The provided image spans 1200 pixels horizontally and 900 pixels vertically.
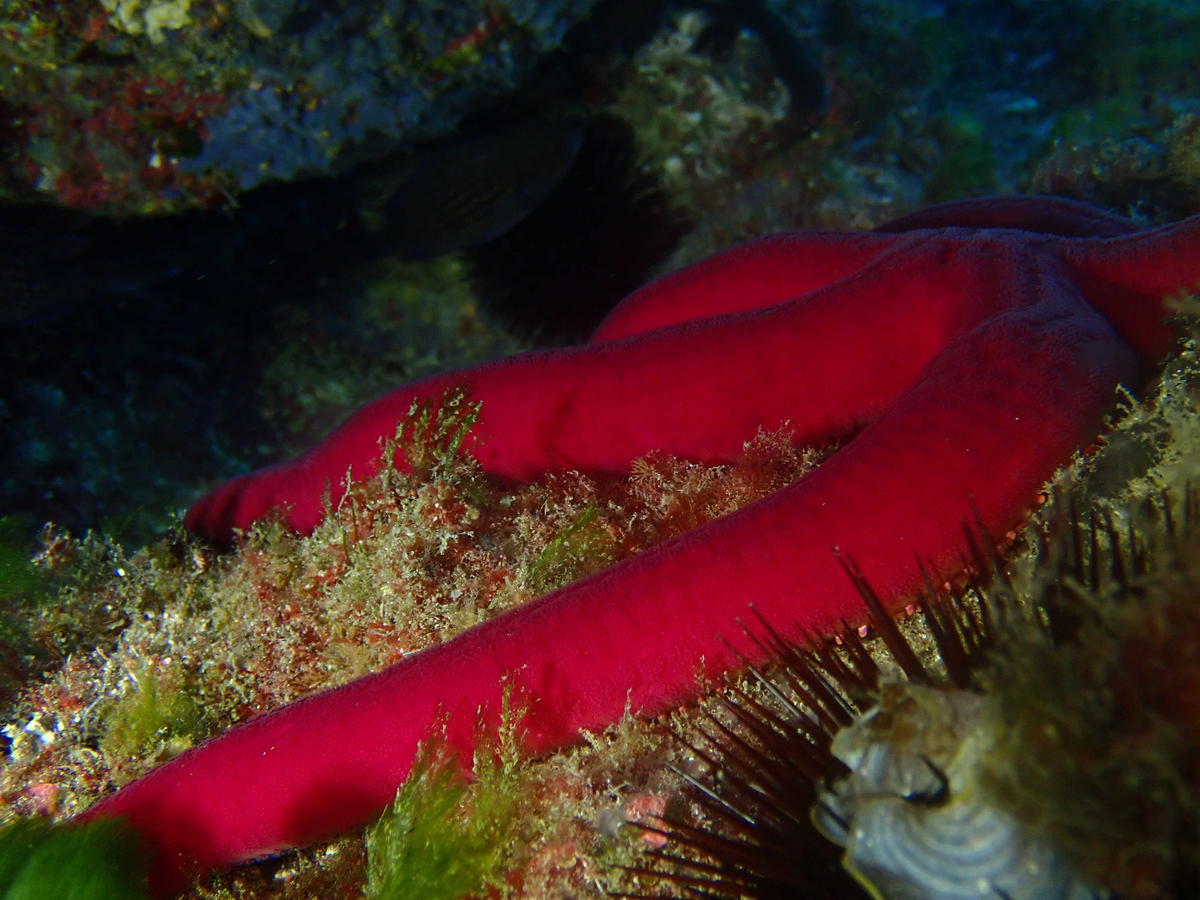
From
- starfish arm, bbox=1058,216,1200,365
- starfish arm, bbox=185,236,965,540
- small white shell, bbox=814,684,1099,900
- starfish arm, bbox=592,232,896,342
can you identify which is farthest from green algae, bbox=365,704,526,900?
starfish arm, bbox=1058,216,1200,365

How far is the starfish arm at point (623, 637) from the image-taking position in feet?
6.56

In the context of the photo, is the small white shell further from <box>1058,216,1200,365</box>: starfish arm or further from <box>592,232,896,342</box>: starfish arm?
<box>592,232,896,342</box>: starfish arm

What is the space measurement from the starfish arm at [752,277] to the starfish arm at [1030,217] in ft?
1.40

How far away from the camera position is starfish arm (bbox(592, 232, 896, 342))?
3289 mm

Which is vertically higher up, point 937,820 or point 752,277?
point 752,277

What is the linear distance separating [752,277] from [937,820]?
2758 millimetres

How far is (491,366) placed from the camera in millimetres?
3035

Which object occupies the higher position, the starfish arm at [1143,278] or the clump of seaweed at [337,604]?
the clump of seaweed at [337,604]

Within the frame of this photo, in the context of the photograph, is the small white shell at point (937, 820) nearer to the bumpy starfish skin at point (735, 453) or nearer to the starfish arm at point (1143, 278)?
the bumpy starfish skin at point (735, 453)

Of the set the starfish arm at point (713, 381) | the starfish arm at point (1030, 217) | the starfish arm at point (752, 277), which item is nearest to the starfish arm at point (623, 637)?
the starfish arm at point (713, 381)

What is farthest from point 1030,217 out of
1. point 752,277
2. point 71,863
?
point 71,863

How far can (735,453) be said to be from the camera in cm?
277

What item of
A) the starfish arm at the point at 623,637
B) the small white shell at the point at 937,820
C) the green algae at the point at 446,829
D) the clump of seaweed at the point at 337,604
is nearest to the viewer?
the small white shell at the point at 937,820

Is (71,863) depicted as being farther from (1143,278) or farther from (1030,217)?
(1030,217)
